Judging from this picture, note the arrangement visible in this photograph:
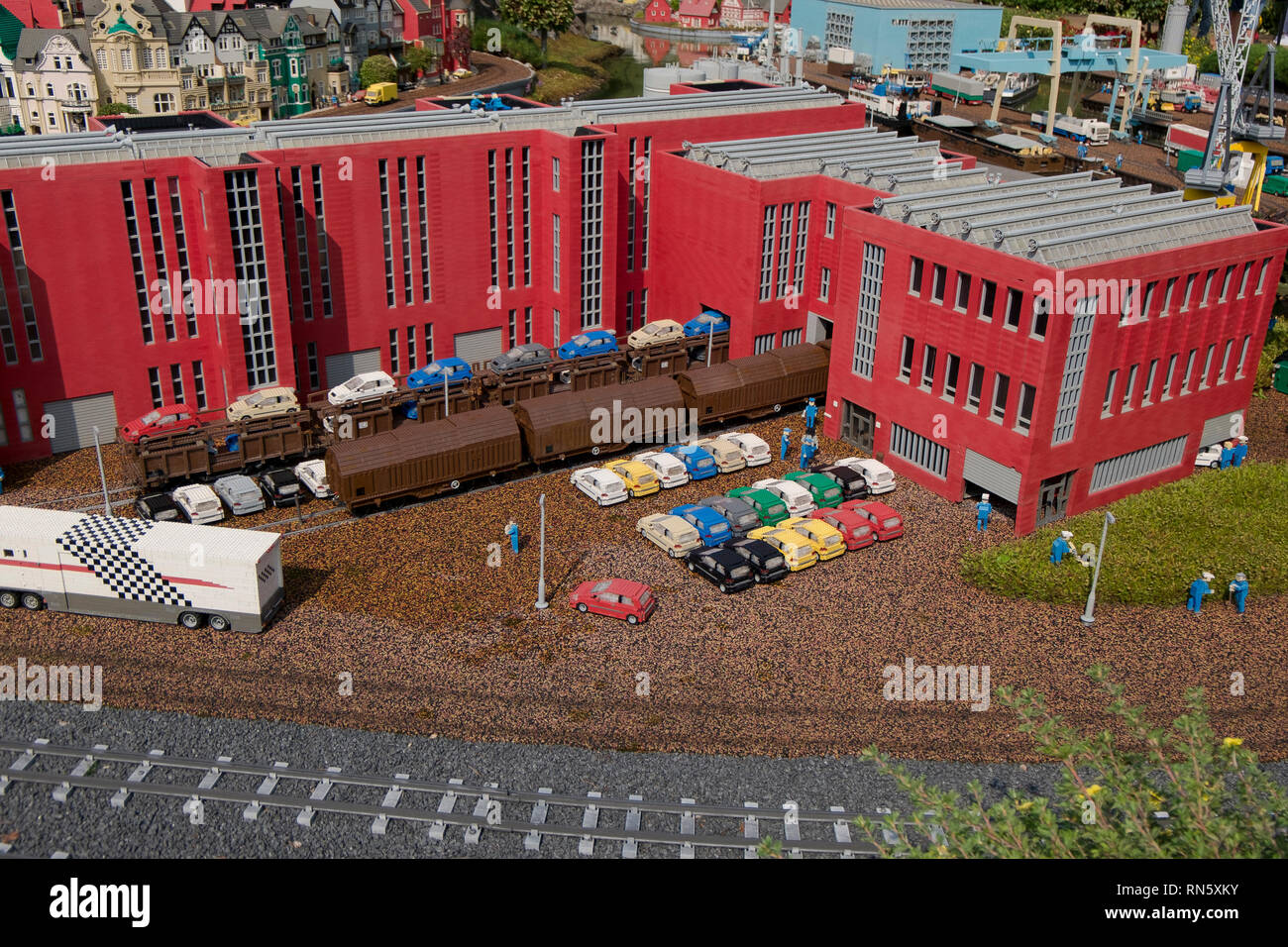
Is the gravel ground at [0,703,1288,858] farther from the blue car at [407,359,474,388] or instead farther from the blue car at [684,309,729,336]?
the blue car at [684,309,729,336]

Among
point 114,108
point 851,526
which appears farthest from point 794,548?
point 114,108

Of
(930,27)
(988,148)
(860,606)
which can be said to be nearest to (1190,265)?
(860,606)

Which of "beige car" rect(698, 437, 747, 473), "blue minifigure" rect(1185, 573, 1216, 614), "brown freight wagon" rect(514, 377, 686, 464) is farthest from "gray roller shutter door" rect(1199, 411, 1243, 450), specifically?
"brown freight wagon" rect(514, 377, 686, 464)

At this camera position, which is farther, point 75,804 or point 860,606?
point 860,606

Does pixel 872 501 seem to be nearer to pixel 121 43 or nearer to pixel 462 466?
pixel 462 466

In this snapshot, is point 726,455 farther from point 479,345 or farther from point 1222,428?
point 1222,428

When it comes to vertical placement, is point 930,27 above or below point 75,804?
above

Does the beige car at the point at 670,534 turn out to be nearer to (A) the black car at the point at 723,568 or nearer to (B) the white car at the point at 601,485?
(A) the black car at the point at 723,568

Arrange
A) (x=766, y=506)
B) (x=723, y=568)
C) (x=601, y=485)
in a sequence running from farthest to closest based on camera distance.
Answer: (x=601, y=485) → (x=766, y=506) → (x=723, y=568)
